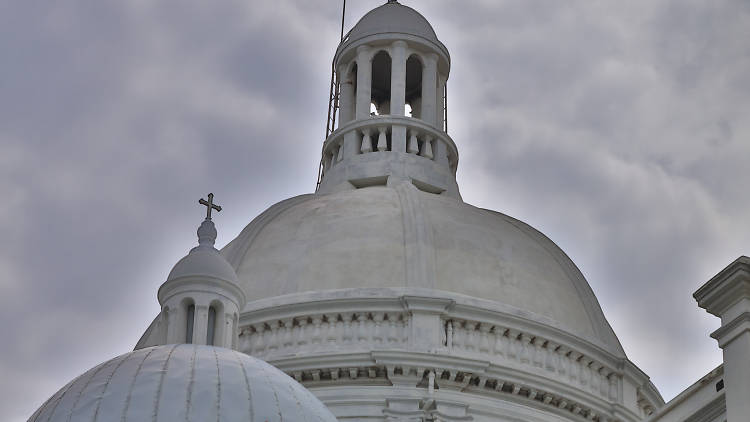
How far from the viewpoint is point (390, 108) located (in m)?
62.9

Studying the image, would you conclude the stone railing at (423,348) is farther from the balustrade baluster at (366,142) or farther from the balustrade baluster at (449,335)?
the balustrade baluster at (366,142)

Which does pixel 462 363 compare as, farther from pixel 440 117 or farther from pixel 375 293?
pixel 440 117

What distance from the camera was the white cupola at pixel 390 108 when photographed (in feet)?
199

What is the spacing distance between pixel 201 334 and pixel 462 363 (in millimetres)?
8275

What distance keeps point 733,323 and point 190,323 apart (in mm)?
14810

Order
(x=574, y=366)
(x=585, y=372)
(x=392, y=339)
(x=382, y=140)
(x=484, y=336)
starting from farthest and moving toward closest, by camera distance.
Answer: (x=382, y=140) → (x=585, y=372) → (x=574, y=366) → (x=484, y=336) → (x=392, y=339)

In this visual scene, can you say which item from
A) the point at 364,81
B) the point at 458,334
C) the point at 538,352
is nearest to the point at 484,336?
the point at 458,334

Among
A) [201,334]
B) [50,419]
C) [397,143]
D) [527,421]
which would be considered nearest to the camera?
[50,419]

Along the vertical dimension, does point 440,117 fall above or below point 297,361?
above

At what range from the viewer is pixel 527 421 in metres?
52.3

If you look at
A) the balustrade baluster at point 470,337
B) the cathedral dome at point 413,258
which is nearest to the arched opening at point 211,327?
the cathedral dome at point 413,258

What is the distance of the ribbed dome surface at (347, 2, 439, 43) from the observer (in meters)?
63.9

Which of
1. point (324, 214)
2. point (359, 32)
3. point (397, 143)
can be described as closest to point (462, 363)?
point (324, 214)

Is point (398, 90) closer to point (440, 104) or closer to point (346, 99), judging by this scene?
point (346, 99)
